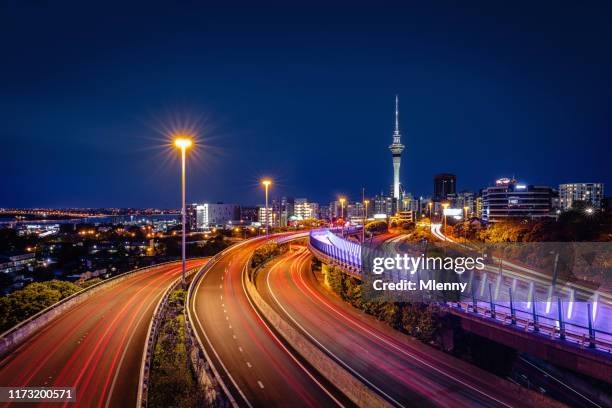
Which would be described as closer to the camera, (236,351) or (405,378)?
(405,378)

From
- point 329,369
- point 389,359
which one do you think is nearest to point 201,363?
point 329,369

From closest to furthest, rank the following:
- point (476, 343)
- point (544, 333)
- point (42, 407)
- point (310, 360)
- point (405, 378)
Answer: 1. point (42, 407)
2. point (544, 333)
3. point (405, 378)
4. point (310, 360)
5. point (476, 343)

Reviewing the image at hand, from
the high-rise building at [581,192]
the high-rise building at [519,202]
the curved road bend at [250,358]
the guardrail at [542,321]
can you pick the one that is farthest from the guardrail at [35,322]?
the high-rise building at [581,192]

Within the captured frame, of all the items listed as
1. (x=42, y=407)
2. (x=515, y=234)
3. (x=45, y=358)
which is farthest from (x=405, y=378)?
(x=515, y=234)

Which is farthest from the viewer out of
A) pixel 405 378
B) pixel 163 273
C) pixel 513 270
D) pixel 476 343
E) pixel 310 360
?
pixel 163 273

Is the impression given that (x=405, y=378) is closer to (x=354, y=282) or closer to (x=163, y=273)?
(x=354, y=282)

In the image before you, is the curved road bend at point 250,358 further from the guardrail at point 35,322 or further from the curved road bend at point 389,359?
the guardrail at point 35,322

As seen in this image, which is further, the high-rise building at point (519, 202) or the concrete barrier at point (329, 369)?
the high-rise building at point (519, 202)

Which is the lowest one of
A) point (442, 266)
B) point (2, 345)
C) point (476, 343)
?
point (476, 343)
